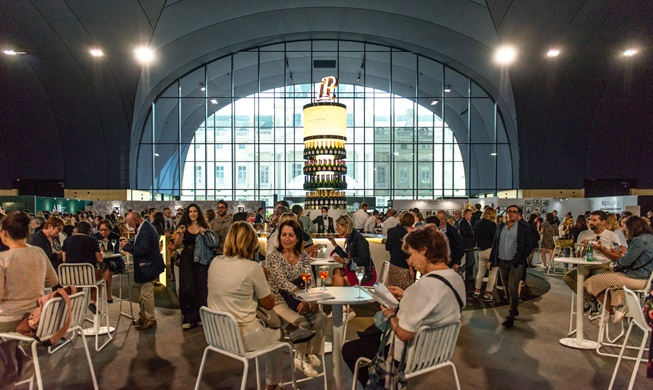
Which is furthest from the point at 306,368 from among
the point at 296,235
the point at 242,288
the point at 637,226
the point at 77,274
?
the point at 637,226

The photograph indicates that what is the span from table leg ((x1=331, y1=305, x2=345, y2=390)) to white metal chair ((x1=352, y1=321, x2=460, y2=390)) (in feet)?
3.63

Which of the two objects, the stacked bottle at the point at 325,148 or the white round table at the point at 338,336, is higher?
the stacked bottle at the point at 325,148

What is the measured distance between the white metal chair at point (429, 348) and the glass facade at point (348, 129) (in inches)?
956

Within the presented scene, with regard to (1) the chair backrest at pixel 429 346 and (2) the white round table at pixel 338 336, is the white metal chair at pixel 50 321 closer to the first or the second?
(2) the white round table at pixel 338 336

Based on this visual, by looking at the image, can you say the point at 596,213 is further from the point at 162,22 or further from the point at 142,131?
the point at 142,131

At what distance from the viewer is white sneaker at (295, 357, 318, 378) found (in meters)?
5.07

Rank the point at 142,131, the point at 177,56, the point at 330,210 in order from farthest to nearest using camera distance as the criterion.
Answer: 1. the point at 142,131
2. the point at 177,56
3. the point at 330,210

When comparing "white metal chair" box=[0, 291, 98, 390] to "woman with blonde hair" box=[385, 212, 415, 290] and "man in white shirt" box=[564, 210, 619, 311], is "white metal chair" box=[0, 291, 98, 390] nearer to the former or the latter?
"woman with blonde hair" box=[385, 212, 415, 290]

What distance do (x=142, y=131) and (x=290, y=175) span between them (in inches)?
288

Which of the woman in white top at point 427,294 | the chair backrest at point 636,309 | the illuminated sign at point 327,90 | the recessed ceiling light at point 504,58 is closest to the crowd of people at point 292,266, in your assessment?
the woman in white top at point 427,294

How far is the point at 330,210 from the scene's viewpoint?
16.0m

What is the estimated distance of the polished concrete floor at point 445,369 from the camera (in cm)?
516

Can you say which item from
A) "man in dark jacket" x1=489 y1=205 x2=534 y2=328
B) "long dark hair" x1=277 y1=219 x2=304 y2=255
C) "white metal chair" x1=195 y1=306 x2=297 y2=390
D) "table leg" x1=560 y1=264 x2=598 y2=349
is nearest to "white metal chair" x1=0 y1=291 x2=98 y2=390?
"white metal chair" x1=195 y1=306 x2=297 y2=390

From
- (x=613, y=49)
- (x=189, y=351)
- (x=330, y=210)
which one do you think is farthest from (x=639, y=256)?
(x=613, y=49)
